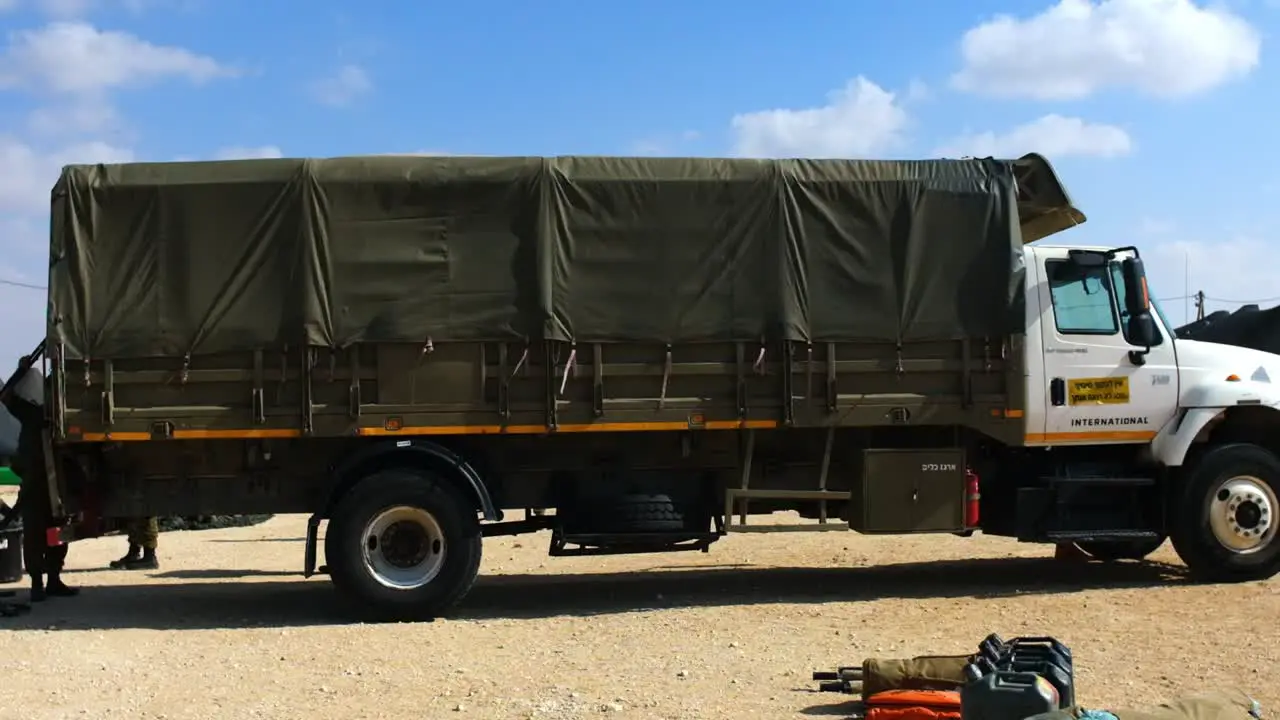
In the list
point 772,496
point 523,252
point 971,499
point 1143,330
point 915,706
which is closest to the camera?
point 915,706

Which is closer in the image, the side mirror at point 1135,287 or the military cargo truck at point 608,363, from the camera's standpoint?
the military cargo truck at point 608,363

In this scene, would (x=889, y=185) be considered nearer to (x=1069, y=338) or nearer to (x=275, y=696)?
(x=1069, y=338)

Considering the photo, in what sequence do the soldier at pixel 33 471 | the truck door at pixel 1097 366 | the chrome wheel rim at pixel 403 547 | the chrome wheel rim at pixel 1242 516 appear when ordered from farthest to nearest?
1. the chrome wheel rim at pixel 1242 516
2. the truck door at pixel 1097 366
3. the soldier at pixel 33 471
4. the chrome wheel rim at pixel 403 547

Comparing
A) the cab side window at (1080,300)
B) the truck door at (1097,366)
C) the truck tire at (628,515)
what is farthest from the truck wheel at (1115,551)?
the truck tire at (628,515)

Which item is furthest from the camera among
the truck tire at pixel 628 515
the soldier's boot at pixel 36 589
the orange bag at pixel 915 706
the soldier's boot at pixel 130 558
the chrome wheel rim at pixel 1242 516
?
the soldier's boot at pixel 130 558

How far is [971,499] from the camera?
31.1 ft

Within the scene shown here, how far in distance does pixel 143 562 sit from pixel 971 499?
9116mm

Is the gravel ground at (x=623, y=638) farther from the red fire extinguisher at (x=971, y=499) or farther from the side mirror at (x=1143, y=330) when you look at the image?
the side mirror at (x=1143, y=330)

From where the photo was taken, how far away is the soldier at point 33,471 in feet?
30.9

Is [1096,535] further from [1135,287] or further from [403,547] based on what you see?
[403,547]

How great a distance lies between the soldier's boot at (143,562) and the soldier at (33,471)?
10.5 ft

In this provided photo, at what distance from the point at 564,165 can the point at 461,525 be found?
283cm

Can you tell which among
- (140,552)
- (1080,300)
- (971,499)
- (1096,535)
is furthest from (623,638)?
(140,552)

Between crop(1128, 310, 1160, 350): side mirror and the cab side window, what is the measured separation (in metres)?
0.12
